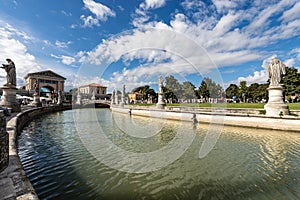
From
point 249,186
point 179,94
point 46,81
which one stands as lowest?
point 249,186

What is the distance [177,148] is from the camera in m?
8.67

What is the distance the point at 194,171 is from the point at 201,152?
2.35 m

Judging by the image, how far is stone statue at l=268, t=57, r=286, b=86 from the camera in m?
15.1

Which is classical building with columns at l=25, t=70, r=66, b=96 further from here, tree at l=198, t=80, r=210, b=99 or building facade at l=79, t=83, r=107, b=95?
tree at l=198, t=80, r=210, b=99

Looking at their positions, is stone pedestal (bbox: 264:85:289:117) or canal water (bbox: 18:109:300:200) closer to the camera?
canal water (bbox: 18:109:300:200)

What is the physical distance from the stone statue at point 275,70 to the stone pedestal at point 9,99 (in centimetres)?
2521

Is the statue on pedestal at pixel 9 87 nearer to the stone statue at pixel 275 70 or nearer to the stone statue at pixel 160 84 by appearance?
the stone statue at pixel 160 84

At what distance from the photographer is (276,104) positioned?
1414 centimetres

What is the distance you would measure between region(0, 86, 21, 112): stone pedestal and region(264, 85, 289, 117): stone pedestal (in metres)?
24.4

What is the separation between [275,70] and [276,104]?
3.42m

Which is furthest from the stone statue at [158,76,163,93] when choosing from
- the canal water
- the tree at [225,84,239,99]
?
the tree at [225,84,239,99]

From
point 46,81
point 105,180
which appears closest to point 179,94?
point 105,180

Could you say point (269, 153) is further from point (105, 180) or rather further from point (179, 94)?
point (179, 94)

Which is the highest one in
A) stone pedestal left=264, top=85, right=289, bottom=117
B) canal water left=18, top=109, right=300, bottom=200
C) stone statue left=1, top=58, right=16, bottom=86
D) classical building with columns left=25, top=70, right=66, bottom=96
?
classical building with columns left=25, top=70, right=66, bottom=96
